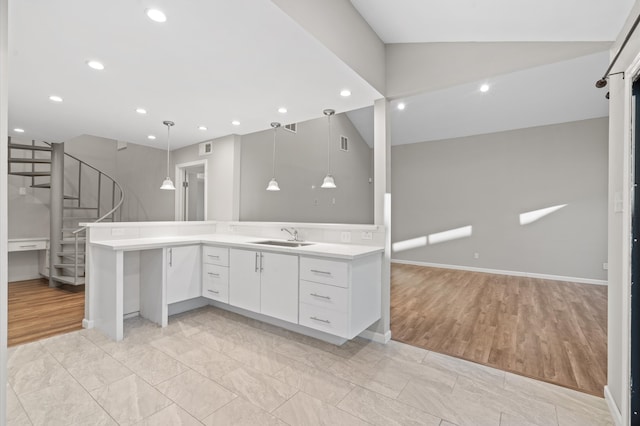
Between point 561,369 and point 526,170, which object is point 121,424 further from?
point 526,170

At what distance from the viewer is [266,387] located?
2.04m

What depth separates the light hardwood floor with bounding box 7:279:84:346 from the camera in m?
2.96

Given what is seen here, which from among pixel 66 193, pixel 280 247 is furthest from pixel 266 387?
pixel 66 193

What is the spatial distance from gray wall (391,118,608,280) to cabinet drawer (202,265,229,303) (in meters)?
4.77

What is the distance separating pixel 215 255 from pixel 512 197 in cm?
558

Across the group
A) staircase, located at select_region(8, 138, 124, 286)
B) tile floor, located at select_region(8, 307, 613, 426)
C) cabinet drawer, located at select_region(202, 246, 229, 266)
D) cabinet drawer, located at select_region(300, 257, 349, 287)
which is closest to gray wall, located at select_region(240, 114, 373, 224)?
cabinet drawer, located at select_region(202, 246, 229, 266)

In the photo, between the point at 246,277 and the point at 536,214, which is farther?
the point at 536,214

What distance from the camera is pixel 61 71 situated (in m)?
2.38

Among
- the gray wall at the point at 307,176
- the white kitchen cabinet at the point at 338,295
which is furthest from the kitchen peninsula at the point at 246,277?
the gray wall at the point at 307,176

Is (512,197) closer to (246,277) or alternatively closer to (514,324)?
(514,324)

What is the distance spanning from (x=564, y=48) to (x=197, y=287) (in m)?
4.06

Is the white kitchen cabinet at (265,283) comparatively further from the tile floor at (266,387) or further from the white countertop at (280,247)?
the tile floor at (266,387)

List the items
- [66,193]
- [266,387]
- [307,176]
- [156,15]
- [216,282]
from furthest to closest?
[307,176]
[66,193]
[216,282]
[266,387]
[156,15]

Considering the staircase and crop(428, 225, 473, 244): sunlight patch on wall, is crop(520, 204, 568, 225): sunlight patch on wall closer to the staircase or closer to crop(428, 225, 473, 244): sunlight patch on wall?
Result: crop(428, 225, 473, 244): sunlight patch on wall
